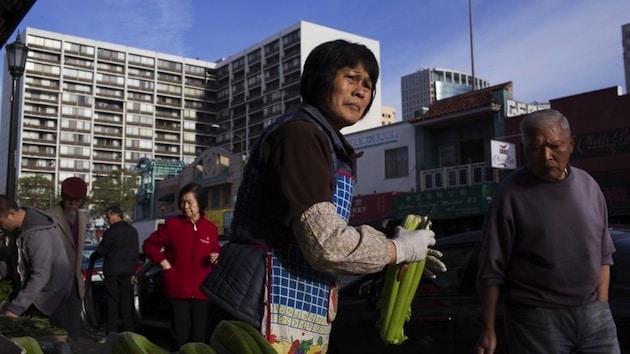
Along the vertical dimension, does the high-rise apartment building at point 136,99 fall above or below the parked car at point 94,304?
above

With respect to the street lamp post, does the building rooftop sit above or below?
above

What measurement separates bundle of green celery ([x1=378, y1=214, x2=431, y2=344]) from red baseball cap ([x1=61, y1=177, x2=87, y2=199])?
3.63 meters

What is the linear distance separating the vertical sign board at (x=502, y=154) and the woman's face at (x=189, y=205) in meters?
16.7

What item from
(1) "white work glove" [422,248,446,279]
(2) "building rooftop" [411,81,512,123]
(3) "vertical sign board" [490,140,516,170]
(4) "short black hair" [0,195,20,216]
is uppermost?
(2) "building rooftop" [411,81,512,123]

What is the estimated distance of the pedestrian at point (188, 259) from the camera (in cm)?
533

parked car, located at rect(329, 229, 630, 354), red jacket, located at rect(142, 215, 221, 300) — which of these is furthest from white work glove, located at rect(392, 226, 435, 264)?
red jacket, located at rect(142, 215, 221, 300)

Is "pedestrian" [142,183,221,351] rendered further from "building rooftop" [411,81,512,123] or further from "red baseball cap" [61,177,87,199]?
"building rooftop" [411,81,512,123]

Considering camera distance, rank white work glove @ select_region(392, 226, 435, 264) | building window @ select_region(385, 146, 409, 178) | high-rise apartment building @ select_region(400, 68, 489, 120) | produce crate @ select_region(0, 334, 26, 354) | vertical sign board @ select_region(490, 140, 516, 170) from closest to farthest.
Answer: produce crate @ select_region(0, 334, 26, 354) → white work glove @ select_region(392, 226, 435, 264) → vertical sign board @ select_region(490, 140, 516, 170) → building window @ select_region(385, 146, 409, 178) → high-rise apartment building @ select_region(400, 68, 489, 120)

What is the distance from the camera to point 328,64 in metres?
1.80

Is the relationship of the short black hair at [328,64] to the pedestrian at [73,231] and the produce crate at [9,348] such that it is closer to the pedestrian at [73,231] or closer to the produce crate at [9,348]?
the produce crate at [9,348]

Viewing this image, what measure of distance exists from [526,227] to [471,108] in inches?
837

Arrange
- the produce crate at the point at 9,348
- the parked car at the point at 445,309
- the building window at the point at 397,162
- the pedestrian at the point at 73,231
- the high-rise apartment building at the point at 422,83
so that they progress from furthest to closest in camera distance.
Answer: the high-rise apartment building at the point at 422,83
the building window at the point at 397,162
the pedestrian at the point at 73,231
the parked car at the point at 445,309
the produce crate at the point at 9,348

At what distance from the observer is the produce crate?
120 centimetres

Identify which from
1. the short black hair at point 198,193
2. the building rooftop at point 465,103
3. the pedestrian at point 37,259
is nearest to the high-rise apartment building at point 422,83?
the building rooftop at point 465,103
